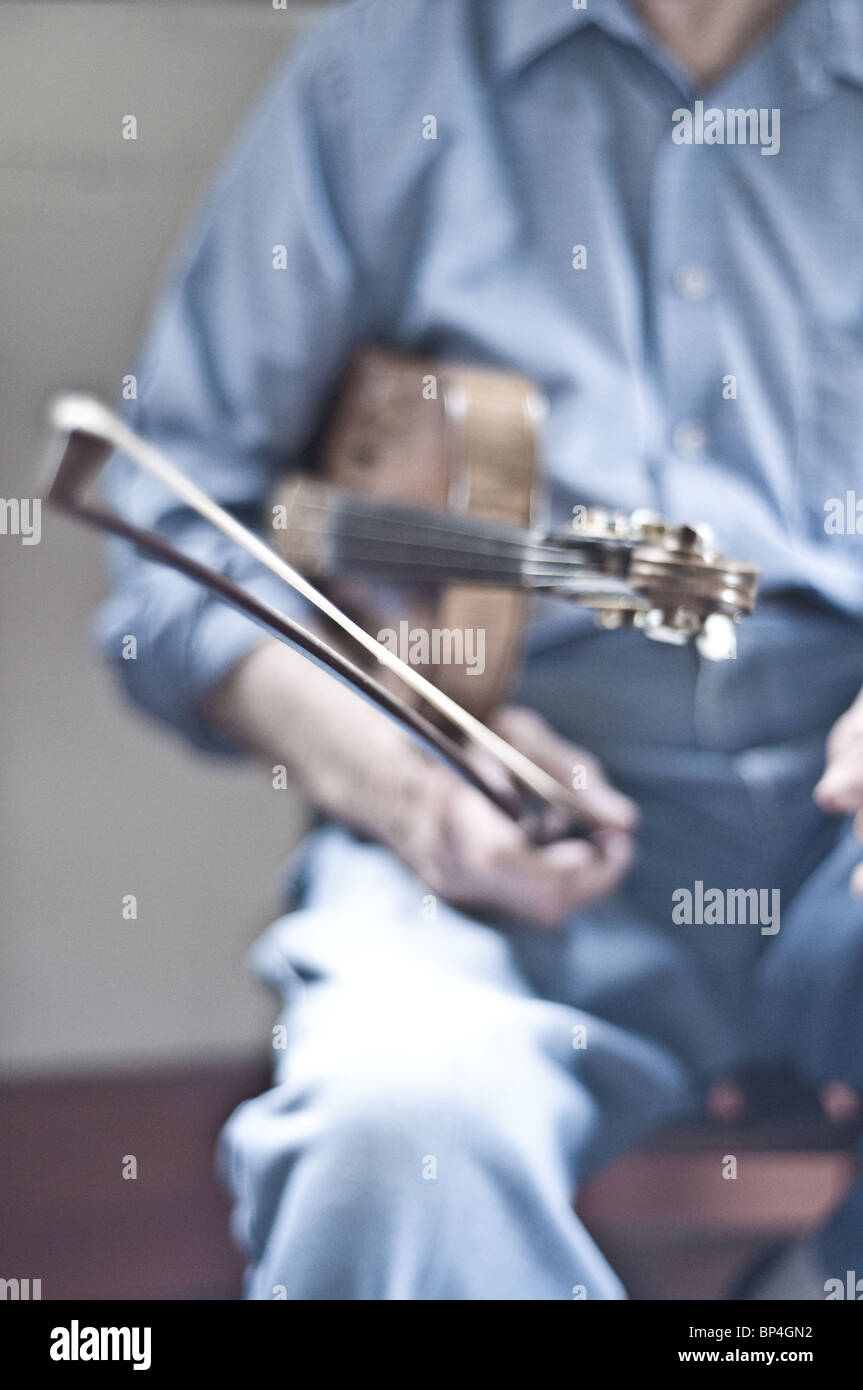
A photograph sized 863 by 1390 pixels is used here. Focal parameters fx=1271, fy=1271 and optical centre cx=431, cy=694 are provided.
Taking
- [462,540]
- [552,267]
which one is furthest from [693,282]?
[462,540]

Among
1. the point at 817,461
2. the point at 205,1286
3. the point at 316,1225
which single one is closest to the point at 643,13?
the point at 817,461

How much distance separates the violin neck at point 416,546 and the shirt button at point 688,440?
0.11 meters

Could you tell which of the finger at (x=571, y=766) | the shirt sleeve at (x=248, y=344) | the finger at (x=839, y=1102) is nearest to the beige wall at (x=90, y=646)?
the shirt sleeve at (x=248, y=344)

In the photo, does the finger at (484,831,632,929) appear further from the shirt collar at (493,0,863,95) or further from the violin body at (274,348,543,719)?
the shirt collar at (493,0,863,95)

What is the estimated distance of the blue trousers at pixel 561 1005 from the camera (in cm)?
47

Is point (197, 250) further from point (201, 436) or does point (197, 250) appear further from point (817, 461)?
point (817, 461)

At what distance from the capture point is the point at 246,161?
2.06 ft

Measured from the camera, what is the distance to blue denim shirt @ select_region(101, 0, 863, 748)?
23.8 inches

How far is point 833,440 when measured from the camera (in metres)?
0.61

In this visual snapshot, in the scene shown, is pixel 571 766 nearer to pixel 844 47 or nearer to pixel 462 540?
pixel 462 540

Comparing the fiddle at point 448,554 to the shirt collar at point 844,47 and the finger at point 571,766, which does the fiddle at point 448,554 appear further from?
the shirt collar at point 844,47

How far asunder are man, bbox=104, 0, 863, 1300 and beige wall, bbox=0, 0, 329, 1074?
15 centimetres

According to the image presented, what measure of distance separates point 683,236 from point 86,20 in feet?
1.16
